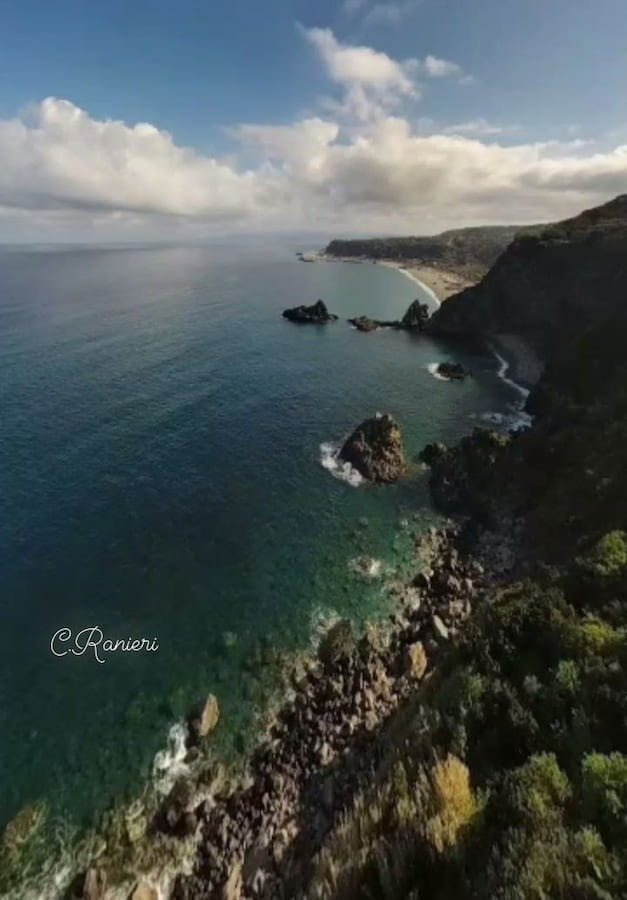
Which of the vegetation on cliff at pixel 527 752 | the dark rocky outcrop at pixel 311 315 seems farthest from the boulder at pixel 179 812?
the dark rocky outcrop at pixel 311 315

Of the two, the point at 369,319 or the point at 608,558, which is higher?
the point at 608,558

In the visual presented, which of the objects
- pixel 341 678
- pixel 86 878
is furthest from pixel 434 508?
pixel 86 878

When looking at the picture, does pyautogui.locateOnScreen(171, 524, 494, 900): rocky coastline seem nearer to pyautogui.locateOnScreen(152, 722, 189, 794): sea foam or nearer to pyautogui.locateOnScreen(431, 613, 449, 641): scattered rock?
pyautogui.locateOnScreen(431, 613, 449, 641): scattered rock

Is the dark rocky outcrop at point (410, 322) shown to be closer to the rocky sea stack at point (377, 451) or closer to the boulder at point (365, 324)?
the boulder at point (365, 324)

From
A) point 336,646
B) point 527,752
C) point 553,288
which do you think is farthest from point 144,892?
point 553,288

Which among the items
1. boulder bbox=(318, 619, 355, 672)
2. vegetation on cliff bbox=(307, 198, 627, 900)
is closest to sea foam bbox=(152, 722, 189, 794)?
boulder bbox=(318, 619, 355, 672)

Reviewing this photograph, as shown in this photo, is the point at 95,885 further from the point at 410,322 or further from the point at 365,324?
the point at 410,322

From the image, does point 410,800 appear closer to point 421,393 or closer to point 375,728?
point 375,728
